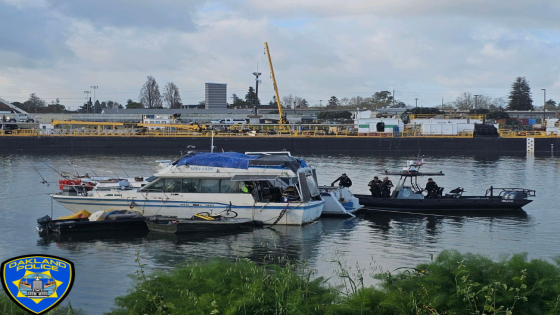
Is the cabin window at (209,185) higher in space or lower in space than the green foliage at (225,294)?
higher

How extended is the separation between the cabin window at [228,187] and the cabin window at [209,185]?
171 millimetres

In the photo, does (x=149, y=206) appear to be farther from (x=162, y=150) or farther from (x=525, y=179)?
(x=162, y=150)

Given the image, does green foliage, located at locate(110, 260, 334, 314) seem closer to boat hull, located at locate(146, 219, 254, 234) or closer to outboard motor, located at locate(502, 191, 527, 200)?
boat hull, located at locate(146, 219, 254, 234)

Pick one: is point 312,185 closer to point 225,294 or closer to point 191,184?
point 191,184

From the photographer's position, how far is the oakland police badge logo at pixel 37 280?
5.94 m

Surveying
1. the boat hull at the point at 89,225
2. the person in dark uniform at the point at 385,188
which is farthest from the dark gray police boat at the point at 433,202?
the boat hull at the point at 89,225

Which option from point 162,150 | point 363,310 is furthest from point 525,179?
point 162,150

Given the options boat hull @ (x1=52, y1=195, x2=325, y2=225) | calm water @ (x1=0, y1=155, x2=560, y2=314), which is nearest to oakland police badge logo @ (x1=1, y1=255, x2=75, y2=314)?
calm water @ (x1=0, y1=155, x2=560, y2=314)

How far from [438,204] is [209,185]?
11620mm

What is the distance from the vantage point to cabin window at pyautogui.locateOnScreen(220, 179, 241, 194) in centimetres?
2495

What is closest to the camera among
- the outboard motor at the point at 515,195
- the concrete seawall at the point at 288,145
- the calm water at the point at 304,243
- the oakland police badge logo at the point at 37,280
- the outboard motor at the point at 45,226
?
the oakland police badge logo at the point at 37,280

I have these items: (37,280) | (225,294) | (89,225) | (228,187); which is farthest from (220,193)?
(37,280)

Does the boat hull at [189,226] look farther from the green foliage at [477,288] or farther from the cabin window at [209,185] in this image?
the green foliage at [477,288]

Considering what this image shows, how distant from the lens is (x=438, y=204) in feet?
96.1
